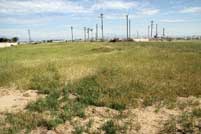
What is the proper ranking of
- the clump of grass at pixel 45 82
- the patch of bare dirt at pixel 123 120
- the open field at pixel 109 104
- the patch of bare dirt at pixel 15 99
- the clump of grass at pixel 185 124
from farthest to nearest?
1. the clump of grass at pixel 45 82
2. the patch of bare dirt at pixel 15 99
3. the open field at pixel 109 104
4. the patch of bare dirt at pixel 123 120
5. the clump of grass at pixel 185 124

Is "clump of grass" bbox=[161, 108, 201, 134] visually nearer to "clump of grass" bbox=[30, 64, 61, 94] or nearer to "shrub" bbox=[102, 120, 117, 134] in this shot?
"shrub" bbox=[102, 120, 117, 134]

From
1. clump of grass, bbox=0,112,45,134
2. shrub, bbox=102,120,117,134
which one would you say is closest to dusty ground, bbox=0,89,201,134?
shrub, bbox=102,120,117,134

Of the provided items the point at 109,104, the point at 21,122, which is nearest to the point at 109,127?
the point at 109,104

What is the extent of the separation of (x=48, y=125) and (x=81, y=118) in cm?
96

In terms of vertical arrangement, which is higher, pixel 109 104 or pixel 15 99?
pixel 109 104

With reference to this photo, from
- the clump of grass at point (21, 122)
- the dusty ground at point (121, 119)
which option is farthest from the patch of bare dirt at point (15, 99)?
the clump of grass at point (21, 122)

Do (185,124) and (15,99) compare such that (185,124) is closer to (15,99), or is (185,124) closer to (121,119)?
(121,119)

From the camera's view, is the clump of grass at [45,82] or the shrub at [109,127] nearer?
the shrub at [109,127]

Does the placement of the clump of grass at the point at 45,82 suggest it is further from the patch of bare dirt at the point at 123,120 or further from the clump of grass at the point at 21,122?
the patch of bare dirt at the point at 123,120

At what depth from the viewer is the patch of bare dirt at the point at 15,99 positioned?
31.7 feet

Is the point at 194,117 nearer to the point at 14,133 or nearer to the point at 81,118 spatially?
the point at 81,118

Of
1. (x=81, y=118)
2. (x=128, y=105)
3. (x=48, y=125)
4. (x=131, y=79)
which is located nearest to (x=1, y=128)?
(x=48, y=125)

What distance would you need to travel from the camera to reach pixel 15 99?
10.8 metres

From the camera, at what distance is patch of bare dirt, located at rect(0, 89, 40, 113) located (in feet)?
31.7
